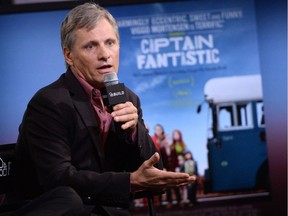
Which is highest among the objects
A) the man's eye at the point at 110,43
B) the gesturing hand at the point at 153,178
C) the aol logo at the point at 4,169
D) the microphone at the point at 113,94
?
the man's eye at the point at 110,43

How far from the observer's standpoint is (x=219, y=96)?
4.56 m

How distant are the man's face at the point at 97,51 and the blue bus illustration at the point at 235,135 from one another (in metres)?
1.83

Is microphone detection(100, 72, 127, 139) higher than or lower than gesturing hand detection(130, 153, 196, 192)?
higher

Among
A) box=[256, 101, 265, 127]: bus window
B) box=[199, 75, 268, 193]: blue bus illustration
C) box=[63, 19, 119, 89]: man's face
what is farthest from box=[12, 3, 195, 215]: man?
box=[256, 101, 265, 127]: bus window

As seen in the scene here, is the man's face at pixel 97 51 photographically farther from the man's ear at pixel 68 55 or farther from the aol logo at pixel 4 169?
the aol logo at pixel 4 169

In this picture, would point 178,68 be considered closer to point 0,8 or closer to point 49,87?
point 0,8

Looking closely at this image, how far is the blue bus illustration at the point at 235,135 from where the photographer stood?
456 cm

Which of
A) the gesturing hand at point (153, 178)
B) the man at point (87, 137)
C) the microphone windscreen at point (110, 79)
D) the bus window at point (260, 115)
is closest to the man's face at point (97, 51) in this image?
the man at point (87, 137)

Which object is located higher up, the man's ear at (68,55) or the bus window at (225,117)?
the man's ear at (68,55)

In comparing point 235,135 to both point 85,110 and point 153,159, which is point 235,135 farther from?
point 153,159

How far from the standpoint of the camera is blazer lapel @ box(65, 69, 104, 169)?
275 centimetres

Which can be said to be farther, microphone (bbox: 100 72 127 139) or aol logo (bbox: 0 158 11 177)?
aol logo (bbox: 0 158 11 177)

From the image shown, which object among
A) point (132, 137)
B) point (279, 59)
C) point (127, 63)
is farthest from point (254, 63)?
point (132, 137)

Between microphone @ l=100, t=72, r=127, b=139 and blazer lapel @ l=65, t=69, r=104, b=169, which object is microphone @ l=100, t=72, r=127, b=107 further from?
blazer lapel @ l=65, t=69, r=104, b=169
